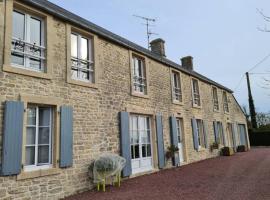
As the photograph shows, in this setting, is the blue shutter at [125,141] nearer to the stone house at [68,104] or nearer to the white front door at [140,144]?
the stone house at [68,104]

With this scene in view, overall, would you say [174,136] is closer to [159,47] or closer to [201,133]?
[201,133]

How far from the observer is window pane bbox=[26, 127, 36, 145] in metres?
6.35

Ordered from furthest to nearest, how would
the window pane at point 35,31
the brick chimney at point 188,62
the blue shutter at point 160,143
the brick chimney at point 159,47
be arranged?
the brick chimney at point 188,62
the brick chimney at point 159,47
the blue shutter at point 160,143
the window pane at point 35,31

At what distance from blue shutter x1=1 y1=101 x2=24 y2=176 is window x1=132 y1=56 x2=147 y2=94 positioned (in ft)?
17.7

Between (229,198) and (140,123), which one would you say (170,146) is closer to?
(140,123)

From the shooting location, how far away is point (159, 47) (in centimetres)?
1528

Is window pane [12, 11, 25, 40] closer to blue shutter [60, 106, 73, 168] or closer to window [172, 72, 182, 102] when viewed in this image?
blue shutter [60, 106, 73, 168]

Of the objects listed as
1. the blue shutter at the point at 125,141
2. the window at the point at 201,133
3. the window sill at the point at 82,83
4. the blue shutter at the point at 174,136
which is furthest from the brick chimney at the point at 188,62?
the window sill at the point at 82,83

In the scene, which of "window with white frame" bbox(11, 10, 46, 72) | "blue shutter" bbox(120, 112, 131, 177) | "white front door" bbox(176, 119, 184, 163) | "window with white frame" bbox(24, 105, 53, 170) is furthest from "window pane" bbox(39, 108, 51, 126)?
"white front door" bbox(176, 119, 184, 163)

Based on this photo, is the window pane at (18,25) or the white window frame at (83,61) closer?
the window pane at (18,25)

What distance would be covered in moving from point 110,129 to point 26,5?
4366mm

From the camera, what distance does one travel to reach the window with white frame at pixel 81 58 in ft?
26.6

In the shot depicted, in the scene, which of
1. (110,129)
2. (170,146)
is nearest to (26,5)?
(110,129)

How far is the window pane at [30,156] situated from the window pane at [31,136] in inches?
5.7
